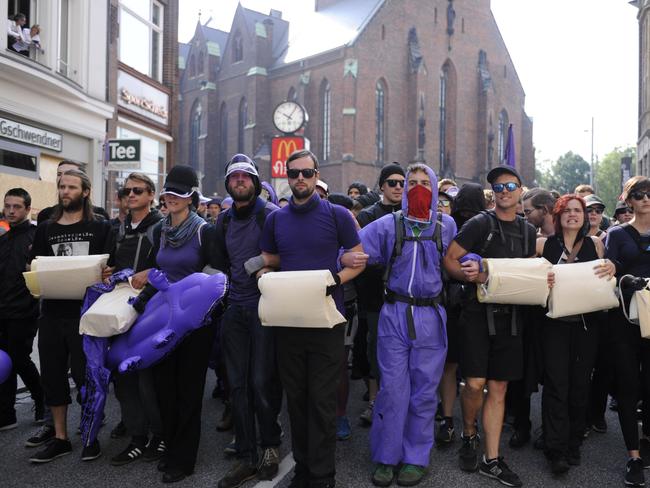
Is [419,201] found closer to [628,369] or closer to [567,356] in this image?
[567,356]

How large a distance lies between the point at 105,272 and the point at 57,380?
906mm

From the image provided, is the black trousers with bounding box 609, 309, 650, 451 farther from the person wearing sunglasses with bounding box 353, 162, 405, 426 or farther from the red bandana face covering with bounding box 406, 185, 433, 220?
the person wearing sunglasses with bounding box 353, 162, 405, 426

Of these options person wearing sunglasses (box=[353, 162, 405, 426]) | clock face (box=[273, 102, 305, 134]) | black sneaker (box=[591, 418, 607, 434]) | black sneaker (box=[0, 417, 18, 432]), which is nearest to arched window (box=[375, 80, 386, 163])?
clock face (box=[273, 102, 305, 134])

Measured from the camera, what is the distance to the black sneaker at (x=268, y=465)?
4.30 metres

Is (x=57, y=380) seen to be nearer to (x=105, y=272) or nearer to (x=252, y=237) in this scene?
(x=105, y=272)

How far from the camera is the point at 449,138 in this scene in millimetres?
44531

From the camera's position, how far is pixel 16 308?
5355 mm

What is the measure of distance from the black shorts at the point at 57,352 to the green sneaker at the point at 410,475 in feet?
8.13

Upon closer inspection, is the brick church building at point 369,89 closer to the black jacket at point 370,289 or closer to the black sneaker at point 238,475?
the black jacket at point 370,289

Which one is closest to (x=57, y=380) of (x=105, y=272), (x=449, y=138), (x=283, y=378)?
(x=105, y=272)

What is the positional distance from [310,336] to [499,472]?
1.60 m

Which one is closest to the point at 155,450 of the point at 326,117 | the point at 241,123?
the point at 326,117

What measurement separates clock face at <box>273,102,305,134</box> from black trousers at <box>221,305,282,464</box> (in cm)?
1626

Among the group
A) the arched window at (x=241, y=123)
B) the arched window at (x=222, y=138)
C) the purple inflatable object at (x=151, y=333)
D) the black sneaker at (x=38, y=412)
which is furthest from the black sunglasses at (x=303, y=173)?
the arched window at (x=222, y=138)
